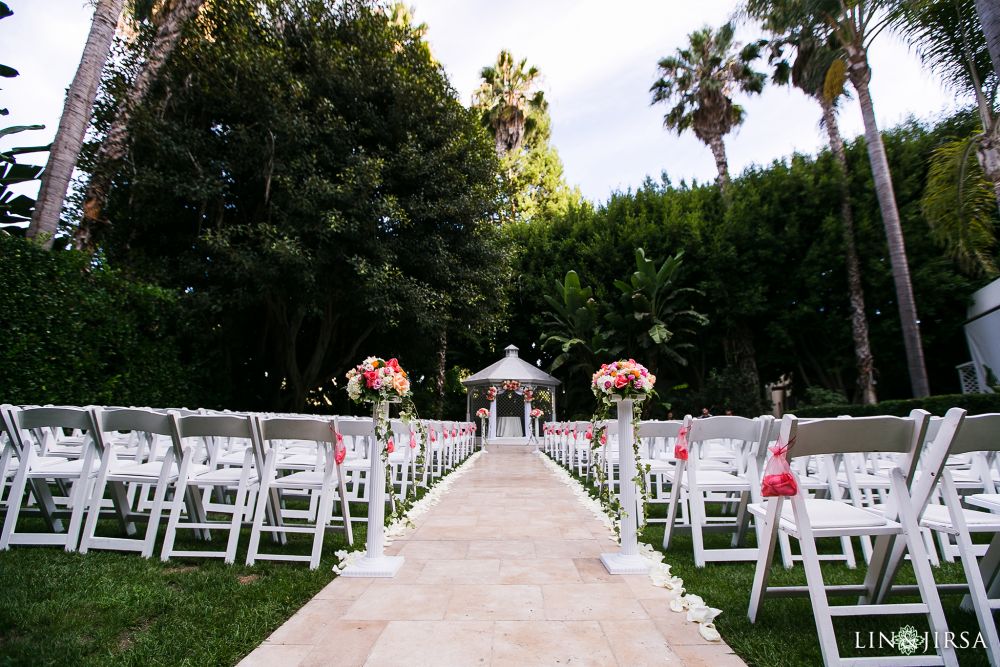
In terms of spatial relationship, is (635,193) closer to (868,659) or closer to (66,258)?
(66,258)

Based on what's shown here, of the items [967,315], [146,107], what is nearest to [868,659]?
[146,107]

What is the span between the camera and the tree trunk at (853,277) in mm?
13781

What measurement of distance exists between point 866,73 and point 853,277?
17.0 ft

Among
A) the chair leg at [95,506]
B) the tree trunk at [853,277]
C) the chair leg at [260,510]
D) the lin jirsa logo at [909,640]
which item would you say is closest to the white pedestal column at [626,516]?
the lin jirsa logo at [909,640]

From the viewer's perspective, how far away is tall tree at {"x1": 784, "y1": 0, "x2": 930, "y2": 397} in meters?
11.5

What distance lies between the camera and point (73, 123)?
7840 millimetres

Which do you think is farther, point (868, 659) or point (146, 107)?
point (146, 107)

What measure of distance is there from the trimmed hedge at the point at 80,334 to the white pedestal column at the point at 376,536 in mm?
5214

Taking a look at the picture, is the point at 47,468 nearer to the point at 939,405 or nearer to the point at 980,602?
the point at 980,602

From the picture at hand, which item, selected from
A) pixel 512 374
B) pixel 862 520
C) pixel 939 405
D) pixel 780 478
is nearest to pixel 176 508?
pixel 780 478

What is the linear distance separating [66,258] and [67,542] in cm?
510

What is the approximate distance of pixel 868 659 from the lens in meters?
1.91

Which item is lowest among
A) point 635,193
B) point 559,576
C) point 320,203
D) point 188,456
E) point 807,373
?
point 559,576

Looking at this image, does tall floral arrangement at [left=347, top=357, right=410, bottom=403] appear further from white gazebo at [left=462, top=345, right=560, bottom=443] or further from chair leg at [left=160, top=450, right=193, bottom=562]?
white gazebo at [left=462, top=345, right=560, bottom=443]
